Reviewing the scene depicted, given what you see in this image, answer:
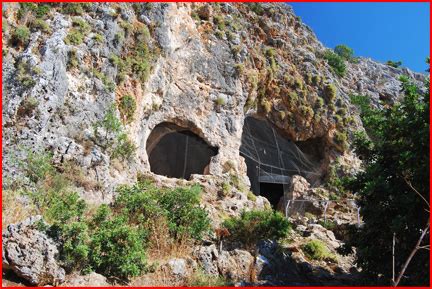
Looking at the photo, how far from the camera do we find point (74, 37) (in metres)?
13.7

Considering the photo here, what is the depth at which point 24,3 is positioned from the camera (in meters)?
13.5

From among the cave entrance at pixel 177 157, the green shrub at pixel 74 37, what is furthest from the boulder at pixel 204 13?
the green shrub at pixel 74 37

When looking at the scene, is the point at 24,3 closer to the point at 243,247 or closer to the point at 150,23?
the point at 150,23

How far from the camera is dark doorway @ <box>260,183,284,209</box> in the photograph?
2353 cm

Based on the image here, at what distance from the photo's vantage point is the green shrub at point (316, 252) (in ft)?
36.8

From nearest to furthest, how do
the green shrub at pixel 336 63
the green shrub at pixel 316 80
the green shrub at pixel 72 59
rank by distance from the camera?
the green shrub at pixel 72 59
the green shrub at pixel 316 80
the green shrub at pixel 336 63

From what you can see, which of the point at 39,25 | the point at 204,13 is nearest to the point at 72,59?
the point at 39,25

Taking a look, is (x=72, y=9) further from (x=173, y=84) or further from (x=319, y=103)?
(x=319, y=103)

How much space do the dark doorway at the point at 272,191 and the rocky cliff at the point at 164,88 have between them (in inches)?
104

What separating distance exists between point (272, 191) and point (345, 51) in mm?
13894

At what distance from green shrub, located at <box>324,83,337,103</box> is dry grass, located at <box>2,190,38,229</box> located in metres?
17.9

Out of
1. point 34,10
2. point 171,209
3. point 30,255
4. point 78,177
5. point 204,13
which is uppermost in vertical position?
point 204,13

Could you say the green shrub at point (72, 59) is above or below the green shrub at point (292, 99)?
below

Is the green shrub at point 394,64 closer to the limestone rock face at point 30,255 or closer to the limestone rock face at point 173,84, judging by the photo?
the limestone rock face at point 173,84
